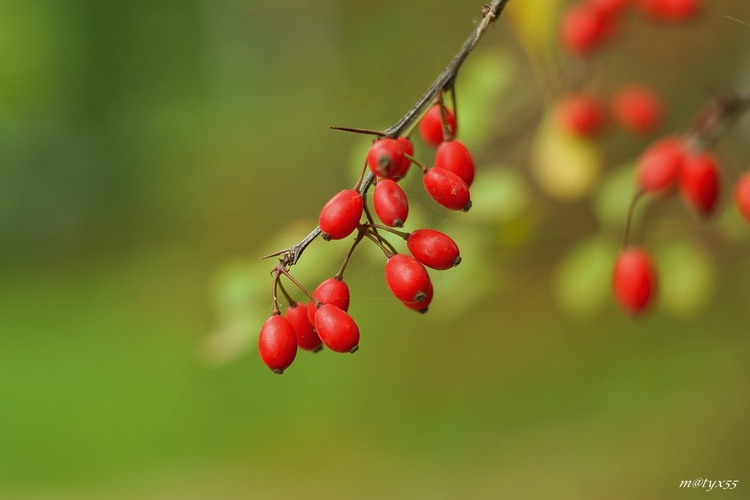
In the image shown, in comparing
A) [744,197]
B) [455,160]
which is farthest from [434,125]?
[744,197]

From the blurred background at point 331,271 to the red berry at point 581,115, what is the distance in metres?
0.04

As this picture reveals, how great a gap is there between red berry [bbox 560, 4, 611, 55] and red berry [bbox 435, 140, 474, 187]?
812 millimetres

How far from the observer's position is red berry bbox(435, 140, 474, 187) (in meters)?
0.60

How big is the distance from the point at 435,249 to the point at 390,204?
6 cm

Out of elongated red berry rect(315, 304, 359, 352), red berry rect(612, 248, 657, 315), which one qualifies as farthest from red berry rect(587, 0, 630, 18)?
elongated red berry rect(315, 304, 359, 352)

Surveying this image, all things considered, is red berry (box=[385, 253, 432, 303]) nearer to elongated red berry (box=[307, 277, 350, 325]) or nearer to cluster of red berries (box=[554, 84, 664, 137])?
elongated red berry (box=[307, 277, 350, 325])

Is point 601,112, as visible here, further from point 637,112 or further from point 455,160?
point 455,160

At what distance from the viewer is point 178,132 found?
6.48 metres

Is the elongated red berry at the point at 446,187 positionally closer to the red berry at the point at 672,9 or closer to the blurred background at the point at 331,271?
the blurred background at the point at 331,271

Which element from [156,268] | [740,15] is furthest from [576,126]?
[156,268]

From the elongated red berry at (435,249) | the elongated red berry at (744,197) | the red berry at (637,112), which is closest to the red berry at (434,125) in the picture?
the elongated red berry at (435,249)

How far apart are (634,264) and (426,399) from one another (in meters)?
2.27

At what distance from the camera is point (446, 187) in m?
0.55

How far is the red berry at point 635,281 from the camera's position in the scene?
1034 millimetres
